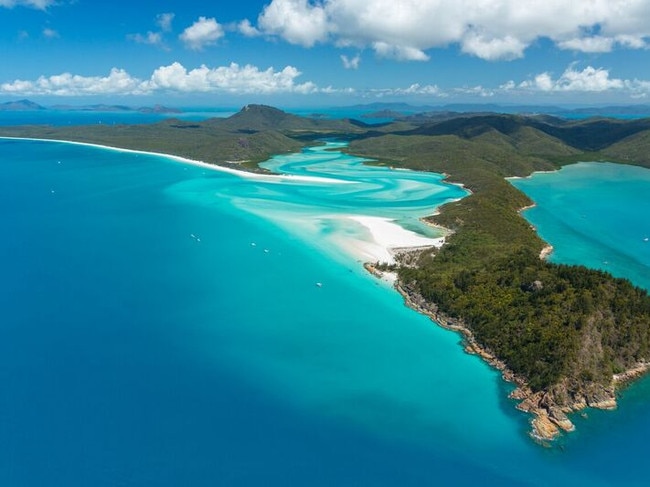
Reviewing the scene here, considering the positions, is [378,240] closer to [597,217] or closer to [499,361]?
[499,361]

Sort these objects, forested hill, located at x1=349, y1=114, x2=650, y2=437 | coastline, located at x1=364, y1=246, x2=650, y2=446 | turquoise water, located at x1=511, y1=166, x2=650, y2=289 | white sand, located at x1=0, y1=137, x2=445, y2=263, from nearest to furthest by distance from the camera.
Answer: coastline, located at x1=364, y1=246, x2=650, y2=446, forested hill, located at x1=349, y1=114, x2=650, y2=437, turquoise water, located at x1=511, y1=166, x2=650, y2=289, white sand, located at x1=0, y1=137, x2=445, y2=263

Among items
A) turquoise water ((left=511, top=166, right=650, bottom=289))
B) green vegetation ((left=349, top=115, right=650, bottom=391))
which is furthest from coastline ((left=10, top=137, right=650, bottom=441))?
turquoise water ((left=511, top=166, right=650, bottom=289))

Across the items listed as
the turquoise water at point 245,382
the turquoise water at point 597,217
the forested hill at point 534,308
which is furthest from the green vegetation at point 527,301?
the turquoise water at point 597,217

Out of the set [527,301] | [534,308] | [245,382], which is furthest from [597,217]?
[245,382]

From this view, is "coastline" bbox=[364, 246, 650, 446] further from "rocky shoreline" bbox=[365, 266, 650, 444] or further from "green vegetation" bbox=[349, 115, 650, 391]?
"green vegetation" bbox=[349, 115, 650, 391]

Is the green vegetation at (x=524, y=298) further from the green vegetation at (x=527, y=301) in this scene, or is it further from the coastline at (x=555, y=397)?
the coastline at (x=555, y=397)

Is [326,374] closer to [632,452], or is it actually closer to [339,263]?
[632,452]
